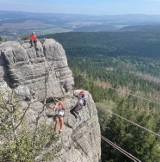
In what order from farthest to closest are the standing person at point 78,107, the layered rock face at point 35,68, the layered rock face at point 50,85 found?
the layered rock face at point 35,68, the standing person at point 78,107, the layered rock face at point 50,85

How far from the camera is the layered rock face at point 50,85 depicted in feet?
90.0

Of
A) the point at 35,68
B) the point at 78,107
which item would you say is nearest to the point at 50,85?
the point at 35,68

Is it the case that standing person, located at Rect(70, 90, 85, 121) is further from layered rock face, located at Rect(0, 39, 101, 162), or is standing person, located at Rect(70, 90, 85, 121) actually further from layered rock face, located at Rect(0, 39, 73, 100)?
layered rock face, located at Rect(0, 39, 73, 100)

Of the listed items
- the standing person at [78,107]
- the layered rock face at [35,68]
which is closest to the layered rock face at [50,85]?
the layered rock face at [35,68]

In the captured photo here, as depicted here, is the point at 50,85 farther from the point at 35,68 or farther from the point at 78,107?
the point at 78,107

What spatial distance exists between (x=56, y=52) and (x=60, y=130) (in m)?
10.0

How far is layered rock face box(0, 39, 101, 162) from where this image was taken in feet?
90.0

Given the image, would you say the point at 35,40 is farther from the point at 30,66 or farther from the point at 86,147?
the point at 86,147

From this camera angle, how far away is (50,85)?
105 ft

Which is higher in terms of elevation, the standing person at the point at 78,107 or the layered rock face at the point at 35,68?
the layered rock face at the point at 35,68

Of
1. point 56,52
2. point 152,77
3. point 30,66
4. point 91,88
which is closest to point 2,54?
point 30,66

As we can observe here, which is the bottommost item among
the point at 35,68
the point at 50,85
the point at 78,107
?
the point at 78,107

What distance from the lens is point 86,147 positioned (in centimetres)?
2894

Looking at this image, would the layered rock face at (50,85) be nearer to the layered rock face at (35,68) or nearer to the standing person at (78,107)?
the layered rock face at (35,68)
